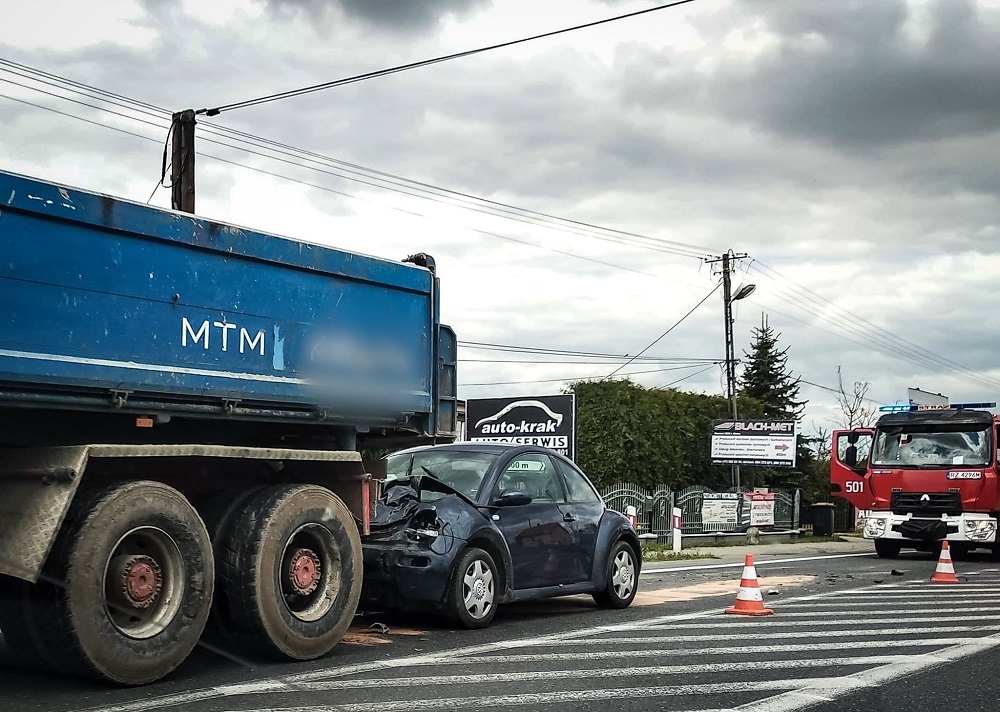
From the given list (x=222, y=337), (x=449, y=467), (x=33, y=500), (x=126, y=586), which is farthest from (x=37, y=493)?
(x=449, y=467)

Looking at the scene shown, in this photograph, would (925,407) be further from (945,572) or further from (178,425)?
(178,425)

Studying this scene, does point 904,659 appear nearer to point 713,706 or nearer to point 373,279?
point 713,706

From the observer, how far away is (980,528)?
789 inches

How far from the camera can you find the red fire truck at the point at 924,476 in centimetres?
2019

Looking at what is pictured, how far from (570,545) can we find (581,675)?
3076 mm

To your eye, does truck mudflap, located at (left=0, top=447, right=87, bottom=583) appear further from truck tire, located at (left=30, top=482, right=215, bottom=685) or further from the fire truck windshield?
the fire truck windshield

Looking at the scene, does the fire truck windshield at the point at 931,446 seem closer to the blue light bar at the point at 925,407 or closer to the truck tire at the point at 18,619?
the blue light bar at the point at 925,407

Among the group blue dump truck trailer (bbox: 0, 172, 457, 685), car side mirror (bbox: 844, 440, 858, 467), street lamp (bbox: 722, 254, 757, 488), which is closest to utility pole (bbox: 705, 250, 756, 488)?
street lamp (bbox: 722, 254, 757, 488)

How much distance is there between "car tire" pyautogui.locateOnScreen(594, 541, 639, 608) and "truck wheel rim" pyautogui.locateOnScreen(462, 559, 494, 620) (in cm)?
191

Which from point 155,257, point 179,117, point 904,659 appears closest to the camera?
point 155,257

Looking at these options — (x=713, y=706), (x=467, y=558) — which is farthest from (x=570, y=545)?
(x=713, y=706)

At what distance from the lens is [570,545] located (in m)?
10.3

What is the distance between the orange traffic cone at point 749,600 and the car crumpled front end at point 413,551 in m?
3.07

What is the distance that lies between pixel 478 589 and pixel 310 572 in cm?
179
